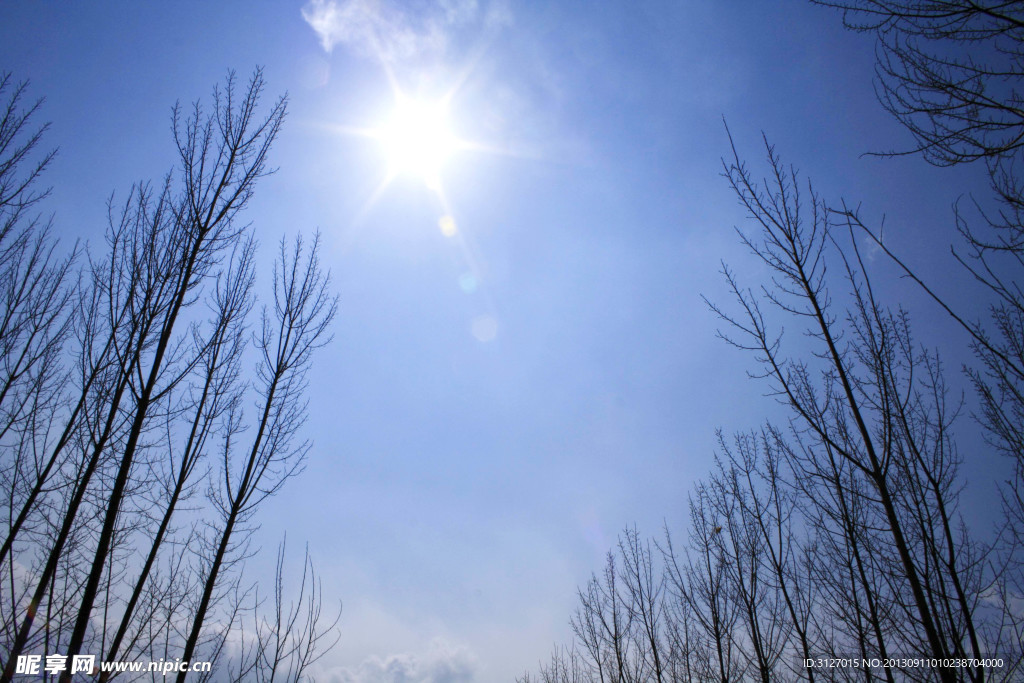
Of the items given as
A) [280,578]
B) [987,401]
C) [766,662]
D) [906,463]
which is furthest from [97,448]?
[987,401]

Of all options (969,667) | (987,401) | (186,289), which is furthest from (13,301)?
(987,401)

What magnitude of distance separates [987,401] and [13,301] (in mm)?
12005

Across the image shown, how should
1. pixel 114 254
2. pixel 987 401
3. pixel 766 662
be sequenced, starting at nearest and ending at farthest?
1. pixel 114 254
2. pixel 987 401
3. pixel 766 662

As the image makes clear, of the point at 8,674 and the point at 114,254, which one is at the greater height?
the point at 114,254

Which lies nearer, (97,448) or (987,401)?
(97,448)

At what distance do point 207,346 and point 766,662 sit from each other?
8.84 meters

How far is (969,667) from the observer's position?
338cm

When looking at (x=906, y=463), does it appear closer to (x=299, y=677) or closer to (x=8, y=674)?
(x=299, y=677)

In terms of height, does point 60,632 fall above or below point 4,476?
below

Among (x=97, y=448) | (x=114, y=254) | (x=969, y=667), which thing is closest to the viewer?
(x=969, y=667)

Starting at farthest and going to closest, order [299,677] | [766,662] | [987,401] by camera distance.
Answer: [766,662], [987,401], [299,677]

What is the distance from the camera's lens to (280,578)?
5.19 meters

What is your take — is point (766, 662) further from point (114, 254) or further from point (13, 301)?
point (13, 301)

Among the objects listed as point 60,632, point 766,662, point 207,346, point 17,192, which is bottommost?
point 766,662
